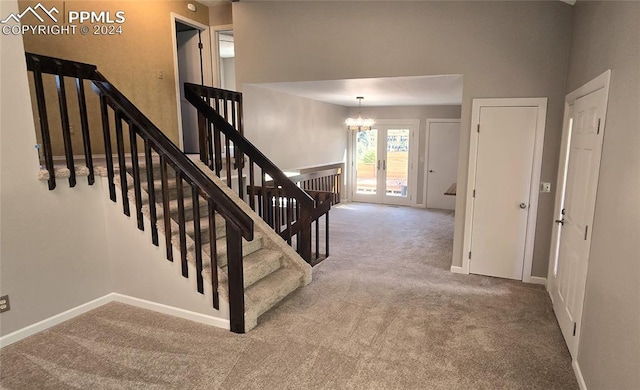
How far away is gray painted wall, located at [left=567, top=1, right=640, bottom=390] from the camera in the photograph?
1665 mm

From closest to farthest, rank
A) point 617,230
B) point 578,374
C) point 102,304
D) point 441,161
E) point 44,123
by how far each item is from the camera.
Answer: point 617,230
point 578,374
point 44,123
point 102,304
point 441,161

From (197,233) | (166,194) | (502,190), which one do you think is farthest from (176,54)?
(502,190)

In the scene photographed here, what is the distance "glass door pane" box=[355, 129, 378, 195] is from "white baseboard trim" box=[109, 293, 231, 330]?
6.30 m

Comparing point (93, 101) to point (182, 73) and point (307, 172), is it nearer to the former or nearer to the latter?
point (182, 73)

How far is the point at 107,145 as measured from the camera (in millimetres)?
2893

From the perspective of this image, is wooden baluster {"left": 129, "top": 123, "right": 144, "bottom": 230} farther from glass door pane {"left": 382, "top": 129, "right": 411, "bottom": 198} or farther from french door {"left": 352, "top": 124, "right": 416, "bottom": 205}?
glass door pane {"left": 382, "top": 129, "right": 411, "bottom": 198}

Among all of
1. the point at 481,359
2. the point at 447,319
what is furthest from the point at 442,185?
the point at 481,359

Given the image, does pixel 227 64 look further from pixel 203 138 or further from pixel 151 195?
pixel 151 195

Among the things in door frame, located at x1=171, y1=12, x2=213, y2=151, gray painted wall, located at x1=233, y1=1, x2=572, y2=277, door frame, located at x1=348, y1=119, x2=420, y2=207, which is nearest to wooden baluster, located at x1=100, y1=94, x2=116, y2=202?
gray painted wall, located at x1=233, y1=1, x2=572, y2=277

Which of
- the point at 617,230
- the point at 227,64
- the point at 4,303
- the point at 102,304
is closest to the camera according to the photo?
the point at 617,230

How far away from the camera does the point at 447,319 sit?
3.05m

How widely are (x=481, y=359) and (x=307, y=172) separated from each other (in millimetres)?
5012

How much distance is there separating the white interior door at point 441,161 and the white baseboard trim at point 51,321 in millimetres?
6607

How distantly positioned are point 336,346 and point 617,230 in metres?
1.87
